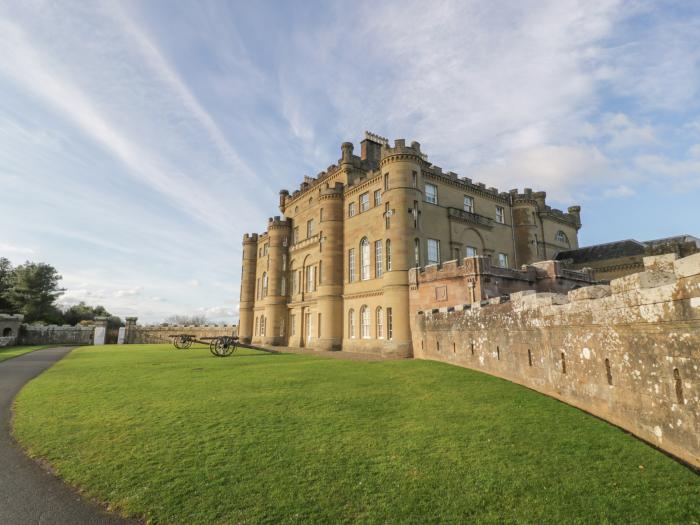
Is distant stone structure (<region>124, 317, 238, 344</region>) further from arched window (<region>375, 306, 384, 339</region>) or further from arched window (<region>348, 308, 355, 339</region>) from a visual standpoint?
Answer: arched window (<region>375, 306, 384, 339</region>)

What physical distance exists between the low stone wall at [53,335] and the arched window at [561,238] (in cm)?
5636

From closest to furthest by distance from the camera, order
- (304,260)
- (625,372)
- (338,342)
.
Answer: (625,372) → (338,342) → (304,260)

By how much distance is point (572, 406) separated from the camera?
950 centimetres

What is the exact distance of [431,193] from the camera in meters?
29.7

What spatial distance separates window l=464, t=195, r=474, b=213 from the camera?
32.2 meters

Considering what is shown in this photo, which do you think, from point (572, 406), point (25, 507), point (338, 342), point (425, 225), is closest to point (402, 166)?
point (425, 225)

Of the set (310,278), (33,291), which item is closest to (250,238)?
(310,278)

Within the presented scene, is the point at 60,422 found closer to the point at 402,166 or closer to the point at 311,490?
the point at 311,490

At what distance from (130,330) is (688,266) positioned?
190 feet

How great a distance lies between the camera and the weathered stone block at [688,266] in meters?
5.90

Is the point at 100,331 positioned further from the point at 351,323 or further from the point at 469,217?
the point at 469,217

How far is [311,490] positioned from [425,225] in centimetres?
2440

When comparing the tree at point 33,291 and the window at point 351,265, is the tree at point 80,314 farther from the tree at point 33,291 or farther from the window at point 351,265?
the window at point 351,265

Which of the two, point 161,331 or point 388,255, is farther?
point 161,331
